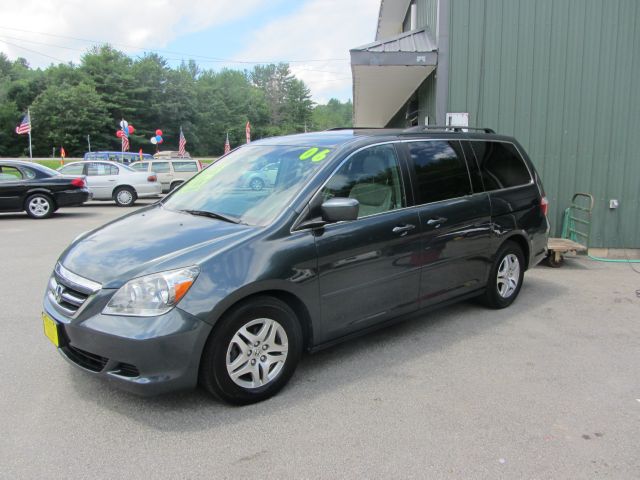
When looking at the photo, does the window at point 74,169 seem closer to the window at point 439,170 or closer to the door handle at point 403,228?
the window at point 439,170

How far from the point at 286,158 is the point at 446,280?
5.88ft

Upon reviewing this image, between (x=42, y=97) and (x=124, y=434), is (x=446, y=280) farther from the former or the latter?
(x=42, y=97)

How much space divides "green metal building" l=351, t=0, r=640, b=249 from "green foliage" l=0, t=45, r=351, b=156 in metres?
61.9

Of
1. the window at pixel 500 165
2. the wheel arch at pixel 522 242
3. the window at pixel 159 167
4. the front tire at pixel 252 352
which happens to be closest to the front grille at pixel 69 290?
the front tire at pixel 252 352

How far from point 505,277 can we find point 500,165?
1176 mm

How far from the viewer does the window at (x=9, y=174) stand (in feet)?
40.2

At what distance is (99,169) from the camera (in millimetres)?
17234

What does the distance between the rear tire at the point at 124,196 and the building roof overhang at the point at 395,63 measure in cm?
910

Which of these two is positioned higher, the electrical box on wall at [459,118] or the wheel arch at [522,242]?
the electrical box on wall at [459,118]

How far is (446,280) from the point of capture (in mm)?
4531

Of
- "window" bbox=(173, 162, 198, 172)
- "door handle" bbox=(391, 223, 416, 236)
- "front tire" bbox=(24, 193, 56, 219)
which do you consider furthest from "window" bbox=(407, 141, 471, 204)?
"window" bbox=(173, 162, 198, 172)

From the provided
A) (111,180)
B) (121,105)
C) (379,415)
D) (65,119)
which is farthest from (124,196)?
(121,105)

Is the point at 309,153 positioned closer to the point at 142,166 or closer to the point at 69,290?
the point at 69,290

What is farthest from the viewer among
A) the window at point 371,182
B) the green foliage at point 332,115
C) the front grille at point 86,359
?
the green foliage at point 332,115
